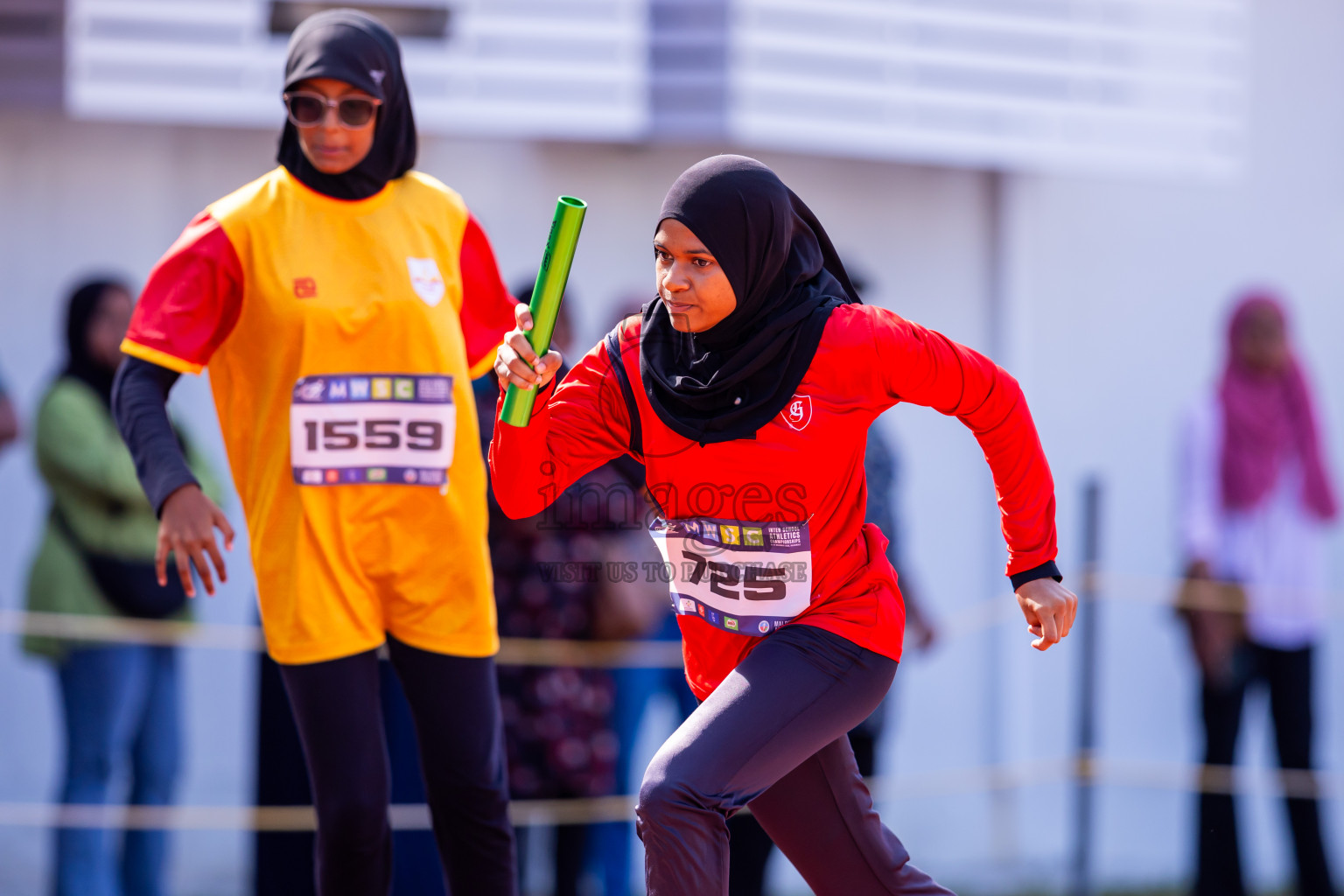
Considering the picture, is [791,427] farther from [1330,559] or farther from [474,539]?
[1330,559]

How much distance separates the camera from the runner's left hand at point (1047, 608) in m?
2.92

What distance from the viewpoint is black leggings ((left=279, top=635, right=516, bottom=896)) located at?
3.12m

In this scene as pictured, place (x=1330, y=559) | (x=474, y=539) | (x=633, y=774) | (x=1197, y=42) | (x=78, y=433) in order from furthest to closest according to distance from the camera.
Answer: (x=1330, y=559) → (x=1197, y=42) → (x=633, y=774) → (x=78, y=433) → (x=474, y=539)

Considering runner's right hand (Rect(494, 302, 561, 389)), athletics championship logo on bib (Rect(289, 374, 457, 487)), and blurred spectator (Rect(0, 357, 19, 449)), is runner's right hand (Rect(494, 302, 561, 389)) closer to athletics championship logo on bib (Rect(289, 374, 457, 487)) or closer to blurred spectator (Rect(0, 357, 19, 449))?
athletics championship logo on bib (Rect(289, 374, 457, 487))

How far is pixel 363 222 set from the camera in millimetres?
3311

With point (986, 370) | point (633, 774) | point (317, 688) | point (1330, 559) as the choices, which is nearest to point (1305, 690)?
point (1330, 559)

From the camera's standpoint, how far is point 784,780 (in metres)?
2.92

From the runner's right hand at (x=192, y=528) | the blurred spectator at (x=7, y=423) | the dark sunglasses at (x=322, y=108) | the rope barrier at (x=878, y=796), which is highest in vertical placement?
the dark sunglasses at (x=322, y=108)

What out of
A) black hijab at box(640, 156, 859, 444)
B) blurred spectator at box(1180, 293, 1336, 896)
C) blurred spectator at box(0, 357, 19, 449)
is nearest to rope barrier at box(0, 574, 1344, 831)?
blurred spectator at box(1180, 293, 1336, 896)

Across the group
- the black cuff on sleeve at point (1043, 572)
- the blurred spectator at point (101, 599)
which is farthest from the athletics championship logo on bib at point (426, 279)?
the blurred spectator at point (101, 599)

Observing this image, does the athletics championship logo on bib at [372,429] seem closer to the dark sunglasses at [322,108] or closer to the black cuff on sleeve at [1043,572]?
the dark sunglasses at [322,108]

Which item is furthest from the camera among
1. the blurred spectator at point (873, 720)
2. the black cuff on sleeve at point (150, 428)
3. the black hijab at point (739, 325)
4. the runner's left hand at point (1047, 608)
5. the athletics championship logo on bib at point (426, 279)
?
the blurred spectator at point (873, 720)

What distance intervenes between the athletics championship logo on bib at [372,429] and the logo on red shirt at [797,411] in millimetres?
847

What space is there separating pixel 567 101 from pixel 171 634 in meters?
2.64
